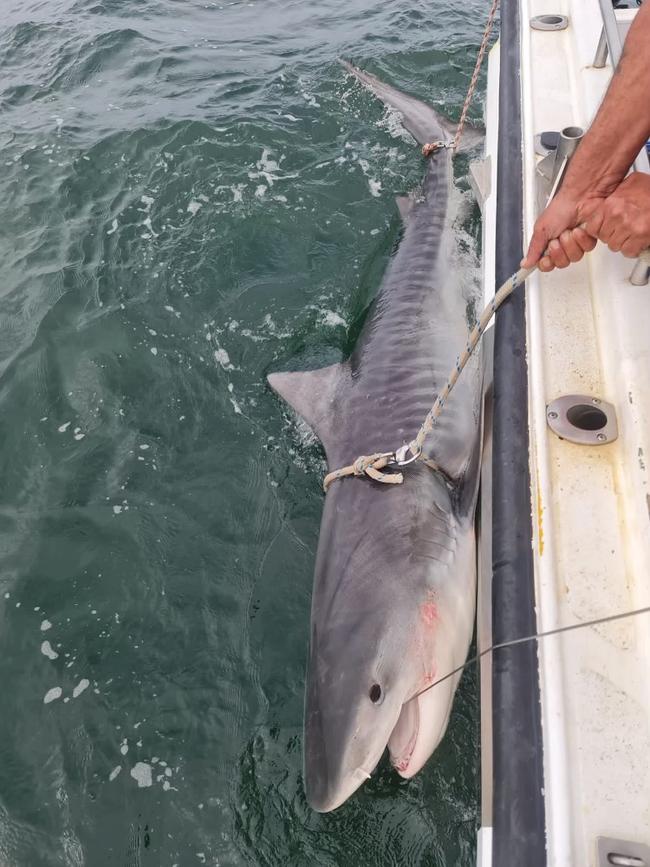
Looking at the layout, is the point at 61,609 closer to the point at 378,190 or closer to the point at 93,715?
the point at 93,715

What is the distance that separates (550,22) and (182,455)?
11.5ft

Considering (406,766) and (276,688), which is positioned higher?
(406,766)

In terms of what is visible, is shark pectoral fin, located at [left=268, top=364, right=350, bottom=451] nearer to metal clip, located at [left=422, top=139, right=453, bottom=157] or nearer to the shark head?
the shark head

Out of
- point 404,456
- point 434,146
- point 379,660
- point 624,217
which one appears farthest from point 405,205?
point 379,660

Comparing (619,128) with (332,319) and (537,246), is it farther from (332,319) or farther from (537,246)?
(332,319)

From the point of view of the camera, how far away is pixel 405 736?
207 cm

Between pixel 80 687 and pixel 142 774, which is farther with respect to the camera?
pixel 80 687

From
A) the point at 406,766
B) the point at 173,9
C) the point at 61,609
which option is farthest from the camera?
the point at 173,9

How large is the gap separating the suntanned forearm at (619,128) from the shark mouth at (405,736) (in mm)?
1753

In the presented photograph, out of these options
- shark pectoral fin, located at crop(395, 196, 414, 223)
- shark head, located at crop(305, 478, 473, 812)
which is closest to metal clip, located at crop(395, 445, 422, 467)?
shark head, located at crop(305, 478, 473, 812)

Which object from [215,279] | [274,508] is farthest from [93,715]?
[215,279]

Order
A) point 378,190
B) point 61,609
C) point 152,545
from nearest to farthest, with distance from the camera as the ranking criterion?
point 61,609 → point 152,545 → point 378,190

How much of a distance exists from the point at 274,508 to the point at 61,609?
1065 mm

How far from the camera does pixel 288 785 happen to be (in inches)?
88.6
